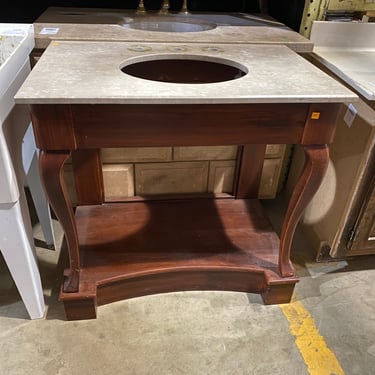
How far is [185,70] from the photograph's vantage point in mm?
1281

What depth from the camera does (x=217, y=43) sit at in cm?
129

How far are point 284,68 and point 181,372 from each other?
0.93 metres

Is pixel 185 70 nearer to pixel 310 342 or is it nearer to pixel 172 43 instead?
pixel 172 43

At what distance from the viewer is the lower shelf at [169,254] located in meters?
1.26

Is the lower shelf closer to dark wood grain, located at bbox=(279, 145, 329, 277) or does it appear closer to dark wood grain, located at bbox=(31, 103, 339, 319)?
dark wood grain, located at bbox=(31, 103, 339, 319)

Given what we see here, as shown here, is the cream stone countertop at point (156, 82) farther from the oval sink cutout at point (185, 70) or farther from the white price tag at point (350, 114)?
the white price tag at point (350, 114)

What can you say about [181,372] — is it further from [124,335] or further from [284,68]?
[284,68]

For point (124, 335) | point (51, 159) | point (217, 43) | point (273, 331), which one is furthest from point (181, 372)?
point (217, 43)

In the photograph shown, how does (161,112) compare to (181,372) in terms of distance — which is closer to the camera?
(161,112)

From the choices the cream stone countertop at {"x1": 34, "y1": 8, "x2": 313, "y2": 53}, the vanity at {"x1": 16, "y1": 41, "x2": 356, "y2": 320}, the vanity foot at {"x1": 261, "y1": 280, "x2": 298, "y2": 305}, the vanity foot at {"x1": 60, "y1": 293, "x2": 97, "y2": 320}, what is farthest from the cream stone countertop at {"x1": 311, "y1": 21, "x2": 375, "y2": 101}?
the vanity foot at {"x1": 60, "y1": 293, "x2": 97, "y2": 320}

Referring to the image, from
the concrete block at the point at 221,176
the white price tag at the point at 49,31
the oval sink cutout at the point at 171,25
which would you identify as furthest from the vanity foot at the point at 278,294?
the white price tag at the point at 49,31

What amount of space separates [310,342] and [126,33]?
121 centimetres

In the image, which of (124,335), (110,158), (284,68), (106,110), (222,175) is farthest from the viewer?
(222,175)

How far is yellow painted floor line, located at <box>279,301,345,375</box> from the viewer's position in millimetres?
1156
